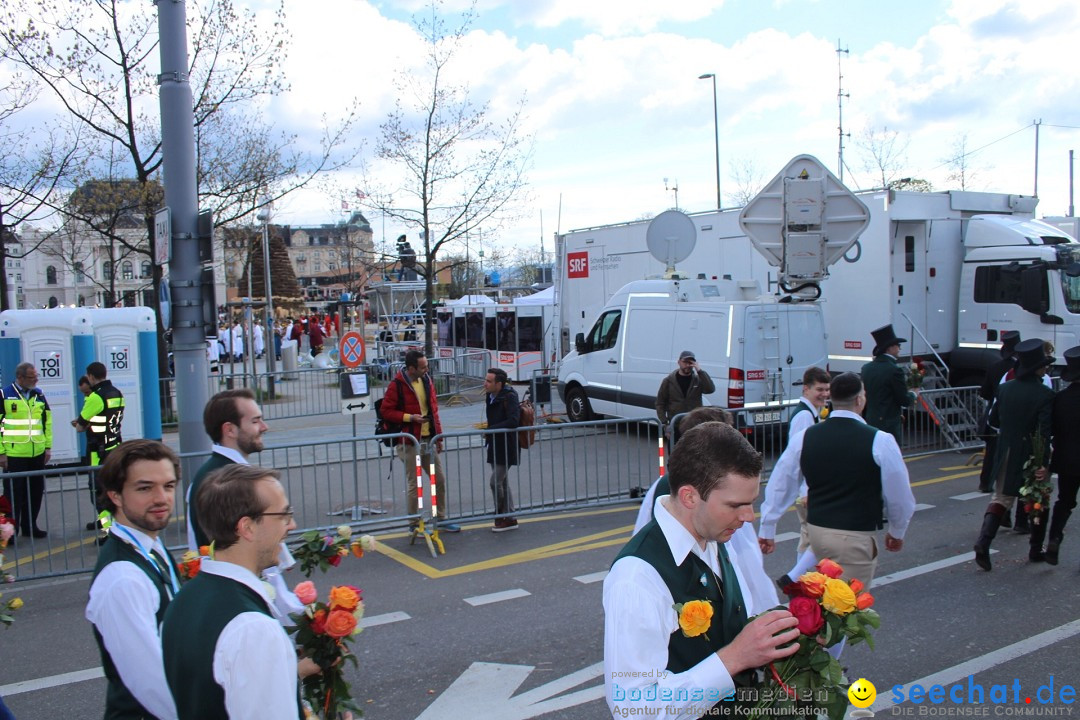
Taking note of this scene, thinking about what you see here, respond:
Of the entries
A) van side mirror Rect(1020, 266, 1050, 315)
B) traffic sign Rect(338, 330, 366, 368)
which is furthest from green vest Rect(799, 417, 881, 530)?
van side mirror Rect(1020, 266, 1050, 315)

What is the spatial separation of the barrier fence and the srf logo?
21.4ft

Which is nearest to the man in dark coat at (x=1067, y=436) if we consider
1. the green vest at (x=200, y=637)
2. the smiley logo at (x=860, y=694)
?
the smiley logo at (x=860, y=694)

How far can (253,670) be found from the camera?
7.09ft

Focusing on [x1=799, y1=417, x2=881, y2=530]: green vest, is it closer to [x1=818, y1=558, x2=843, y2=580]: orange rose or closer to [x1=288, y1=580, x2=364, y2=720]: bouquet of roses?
[x1=818, y1=558, x2=843, y2=580]: orange rose

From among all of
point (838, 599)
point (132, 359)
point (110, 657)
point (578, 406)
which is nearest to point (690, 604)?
point (838, 599)

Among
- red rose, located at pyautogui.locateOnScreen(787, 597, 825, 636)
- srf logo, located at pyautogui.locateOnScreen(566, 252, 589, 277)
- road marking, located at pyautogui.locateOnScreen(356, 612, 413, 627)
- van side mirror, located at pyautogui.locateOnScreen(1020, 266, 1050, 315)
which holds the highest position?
srf logo, located at pyautogui.locateOnScreen(566, 252, 589, 277)

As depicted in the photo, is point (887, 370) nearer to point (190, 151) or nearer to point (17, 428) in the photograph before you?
point (190, 151)

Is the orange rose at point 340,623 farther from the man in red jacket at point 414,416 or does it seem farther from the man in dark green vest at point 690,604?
the man in red jacket at point 414,416

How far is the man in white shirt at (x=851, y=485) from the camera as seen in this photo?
15.7 ft

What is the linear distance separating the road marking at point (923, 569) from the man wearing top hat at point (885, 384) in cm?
217

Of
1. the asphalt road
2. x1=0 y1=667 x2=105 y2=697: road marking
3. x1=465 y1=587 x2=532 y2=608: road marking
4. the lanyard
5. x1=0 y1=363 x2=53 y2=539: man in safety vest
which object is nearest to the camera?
the lanyard

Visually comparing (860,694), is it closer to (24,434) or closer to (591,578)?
(591,578)

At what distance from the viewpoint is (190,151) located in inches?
316

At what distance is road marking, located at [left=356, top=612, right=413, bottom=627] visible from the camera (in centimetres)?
629
